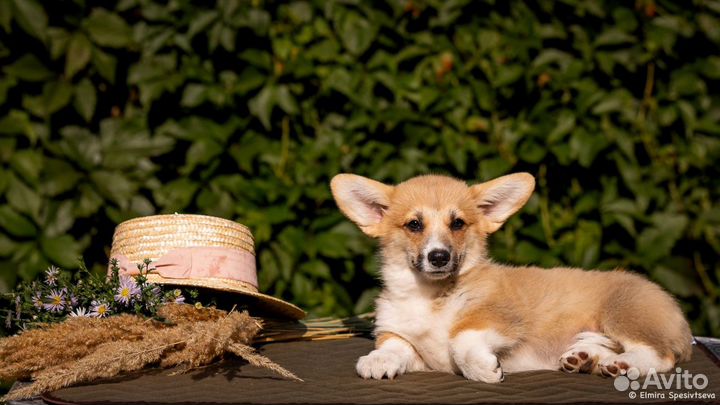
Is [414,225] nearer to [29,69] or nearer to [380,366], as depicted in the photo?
[380,366]

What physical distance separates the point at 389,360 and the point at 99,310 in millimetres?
1209

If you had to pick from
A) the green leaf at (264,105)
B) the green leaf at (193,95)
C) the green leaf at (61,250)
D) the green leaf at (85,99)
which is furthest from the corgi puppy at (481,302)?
the green leaf at (85,99)

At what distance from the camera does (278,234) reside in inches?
200

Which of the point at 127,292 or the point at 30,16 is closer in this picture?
the point at 127,292

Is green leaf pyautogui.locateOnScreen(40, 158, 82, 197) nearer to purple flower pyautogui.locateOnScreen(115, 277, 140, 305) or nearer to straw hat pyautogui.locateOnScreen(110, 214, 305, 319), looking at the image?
straw hat pyautogui.locateOnScreen(110, 214, 305, 319)

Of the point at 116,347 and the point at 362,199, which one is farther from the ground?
the point at 362,199

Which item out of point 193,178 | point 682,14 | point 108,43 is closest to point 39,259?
point 193,178

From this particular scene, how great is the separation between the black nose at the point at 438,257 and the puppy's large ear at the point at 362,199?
54cm

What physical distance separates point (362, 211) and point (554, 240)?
2029 mm

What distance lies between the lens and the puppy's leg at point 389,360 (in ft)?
9.61

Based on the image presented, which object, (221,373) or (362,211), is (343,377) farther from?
(362,211)

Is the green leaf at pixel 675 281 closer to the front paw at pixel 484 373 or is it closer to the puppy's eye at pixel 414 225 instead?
the puppy's eye at pixel 414 225

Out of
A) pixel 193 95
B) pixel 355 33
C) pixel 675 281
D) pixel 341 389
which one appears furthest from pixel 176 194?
pixel 675 281

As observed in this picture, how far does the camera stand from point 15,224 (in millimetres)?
4656
